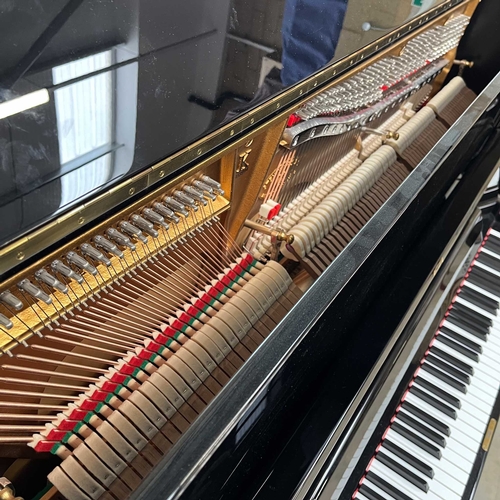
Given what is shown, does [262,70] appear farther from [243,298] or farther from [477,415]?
[477,415]

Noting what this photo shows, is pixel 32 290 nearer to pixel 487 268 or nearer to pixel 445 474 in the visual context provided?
pixel 445 474

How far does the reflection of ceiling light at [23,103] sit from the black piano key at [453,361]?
1.60m

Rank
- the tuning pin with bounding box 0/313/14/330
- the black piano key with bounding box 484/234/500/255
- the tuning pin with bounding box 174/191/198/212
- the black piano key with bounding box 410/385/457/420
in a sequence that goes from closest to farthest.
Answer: the tuning pin with bounding box 0/313/14/330
the tuning pin with bounding box 174/191/198/212
the black piano key with bounding box 410/385/457/420
the black piano key with bounding box 484/234/500/255

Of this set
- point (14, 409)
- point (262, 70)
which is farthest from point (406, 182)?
point (14, 409)

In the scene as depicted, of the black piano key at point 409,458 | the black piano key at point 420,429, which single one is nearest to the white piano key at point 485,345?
the black piano key at point 420,429

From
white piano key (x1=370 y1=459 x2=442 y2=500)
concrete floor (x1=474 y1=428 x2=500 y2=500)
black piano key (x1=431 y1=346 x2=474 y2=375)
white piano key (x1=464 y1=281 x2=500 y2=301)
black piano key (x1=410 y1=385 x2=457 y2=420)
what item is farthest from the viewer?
concrete floor (x1=474 y1=428 x2=500 y2=500)

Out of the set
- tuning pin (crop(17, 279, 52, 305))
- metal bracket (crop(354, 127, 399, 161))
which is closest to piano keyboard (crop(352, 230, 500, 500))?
metal bracket (crop(354, 127, 399, 161))

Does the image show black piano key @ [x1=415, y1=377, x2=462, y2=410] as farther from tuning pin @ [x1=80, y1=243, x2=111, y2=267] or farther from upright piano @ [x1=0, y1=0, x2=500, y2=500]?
tuning pin @ [x1=80, y1=243, x2=111, y2=267]

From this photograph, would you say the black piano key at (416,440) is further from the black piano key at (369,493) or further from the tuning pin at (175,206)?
the tuning pin at (175,206)

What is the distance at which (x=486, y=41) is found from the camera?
3.01 meters

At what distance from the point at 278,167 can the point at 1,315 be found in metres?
1.04

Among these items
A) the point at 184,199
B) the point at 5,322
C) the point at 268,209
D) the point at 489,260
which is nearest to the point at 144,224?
the point at 184,199

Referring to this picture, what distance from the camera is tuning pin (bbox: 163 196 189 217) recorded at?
1.15 meters

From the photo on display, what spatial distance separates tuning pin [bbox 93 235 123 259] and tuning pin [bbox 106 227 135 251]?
0.06 feet
